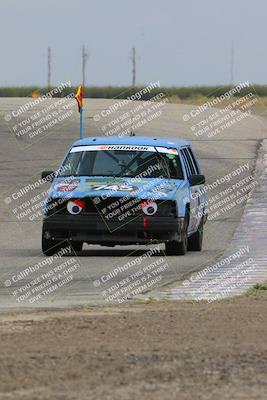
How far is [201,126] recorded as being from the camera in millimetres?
52375

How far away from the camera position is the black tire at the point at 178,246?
18.2 metres

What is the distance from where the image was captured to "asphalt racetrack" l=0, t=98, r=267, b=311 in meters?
14.1

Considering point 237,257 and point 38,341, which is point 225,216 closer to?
point 237,257

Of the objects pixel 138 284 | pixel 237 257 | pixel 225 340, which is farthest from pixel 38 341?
pixel 237 257

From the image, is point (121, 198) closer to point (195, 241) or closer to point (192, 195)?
point (192, 195)

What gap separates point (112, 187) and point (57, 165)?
63.2 feet

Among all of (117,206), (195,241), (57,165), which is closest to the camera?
(117,206)

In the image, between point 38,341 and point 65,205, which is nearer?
point 38,341

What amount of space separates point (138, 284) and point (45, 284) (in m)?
1.01

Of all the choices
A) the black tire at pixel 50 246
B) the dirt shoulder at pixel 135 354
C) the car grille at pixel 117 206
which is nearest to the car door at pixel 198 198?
the car grille at pixel 117 206

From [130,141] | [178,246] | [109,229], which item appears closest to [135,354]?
[109,229]

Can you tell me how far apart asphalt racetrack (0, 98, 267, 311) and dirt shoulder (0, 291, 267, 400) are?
65.7 inches

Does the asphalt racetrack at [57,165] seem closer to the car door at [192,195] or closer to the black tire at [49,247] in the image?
the black tire at [49,247]

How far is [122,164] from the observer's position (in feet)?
61.4
